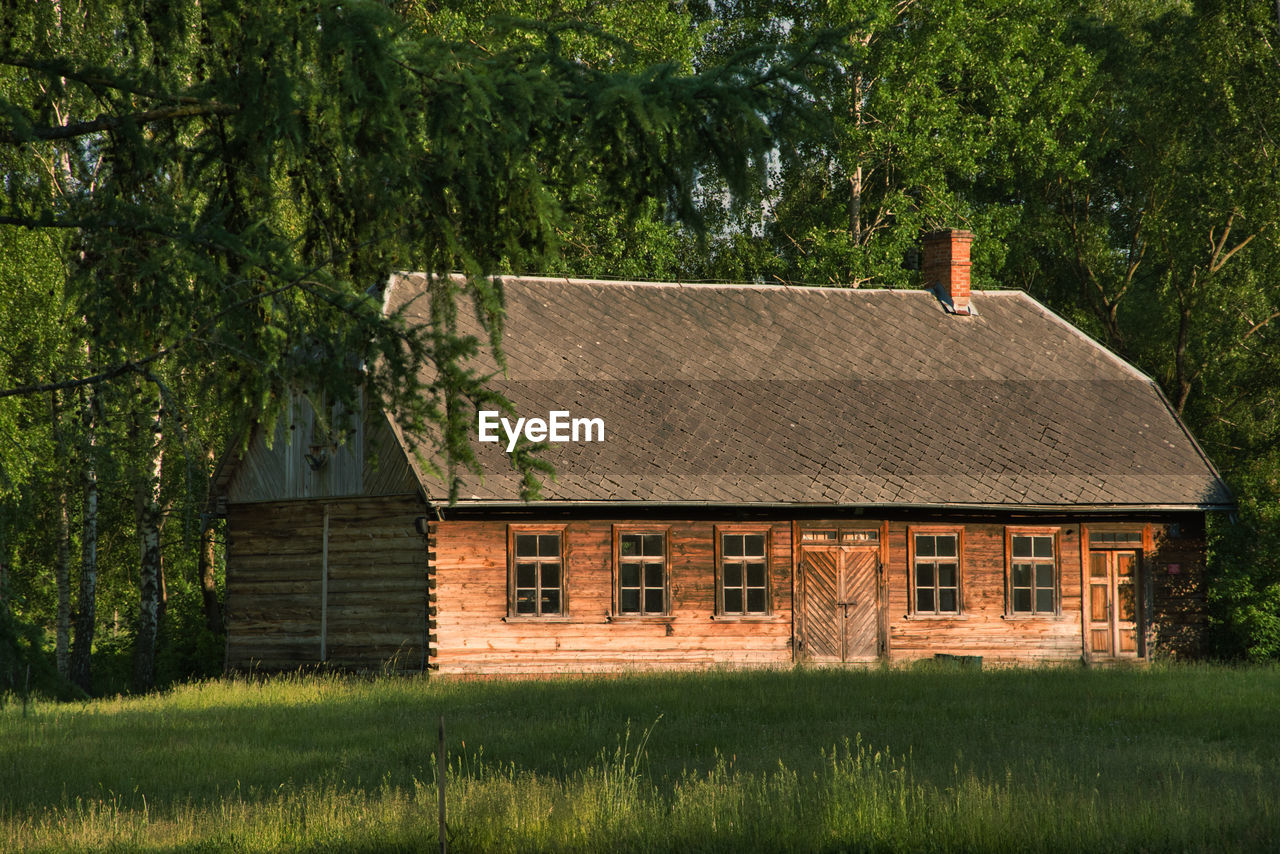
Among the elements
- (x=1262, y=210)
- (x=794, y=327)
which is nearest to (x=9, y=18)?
(x=794, y=327)

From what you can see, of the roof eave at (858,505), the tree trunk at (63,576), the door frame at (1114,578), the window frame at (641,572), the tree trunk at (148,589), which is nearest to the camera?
the roof eave at (858,505)

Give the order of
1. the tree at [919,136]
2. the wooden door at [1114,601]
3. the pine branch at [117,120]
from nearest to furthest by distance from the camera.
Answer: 1. the pine branch at [117,120]
2. the wooden door at [1114,601]
3. the tree at [919,136]

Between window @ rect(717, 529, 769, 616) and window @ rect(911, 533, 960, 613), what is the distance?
8.52 ft

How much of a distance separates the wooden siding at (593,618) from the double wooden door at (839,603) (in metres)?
0.39

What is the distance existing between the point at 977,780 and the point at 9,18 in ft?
26.9

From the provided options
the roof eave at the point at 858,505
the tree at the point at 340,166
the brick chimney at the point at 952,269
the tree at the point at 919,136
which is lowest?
the roof eave at the point at 858,505

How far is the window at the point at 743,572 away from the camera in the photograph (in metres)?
22.1

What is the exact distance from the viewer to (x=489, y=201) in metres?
7.82

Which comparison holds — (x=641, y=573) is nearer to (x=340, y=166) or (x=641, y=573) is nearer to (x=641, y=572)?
(x=641, y=572)

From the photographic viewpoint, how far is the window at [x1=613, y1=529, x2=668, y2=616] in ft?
71.3

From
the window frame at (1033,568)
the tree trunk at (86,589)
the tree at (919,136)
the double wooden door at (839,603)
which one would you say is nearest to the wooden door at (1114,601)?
the window frame at (1033,568)

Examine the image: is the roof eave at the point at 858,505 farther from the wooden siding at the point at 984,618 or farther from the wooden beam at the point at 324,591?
the wooden beam at the point at 324,591

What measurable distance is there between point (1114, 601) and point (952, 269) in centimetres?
724

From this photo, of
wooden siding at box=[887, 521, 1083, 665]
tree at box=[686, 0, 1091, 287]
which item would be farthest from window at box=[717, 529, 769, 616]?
tree at box=[686, 0, 1091, 287]
